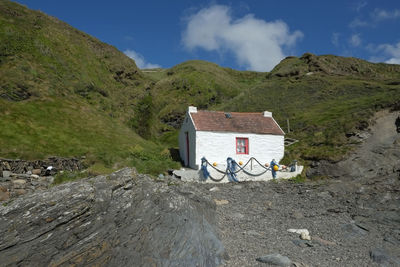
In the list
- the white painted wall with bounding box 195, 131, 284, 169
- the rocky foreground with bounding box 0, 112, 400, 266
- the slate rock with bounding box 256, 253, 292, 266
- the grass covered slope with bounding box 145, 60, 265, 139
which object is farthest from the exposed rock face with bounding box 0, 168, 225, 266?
the grass covered slope with bounding box 145, 60, 265, 139

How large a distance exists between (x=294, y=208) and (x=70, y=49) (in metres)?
38.0

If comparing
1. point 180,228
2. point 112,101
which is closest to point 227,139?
point 180,228

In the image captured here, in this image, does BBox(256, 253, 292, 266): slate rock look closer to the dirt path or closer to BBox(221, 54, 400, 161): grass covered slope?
the dirt path

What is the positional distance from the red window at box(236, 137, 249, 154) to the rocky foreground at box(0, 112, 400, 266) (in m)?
8.28

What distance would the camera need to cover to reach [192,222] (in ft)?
29.5

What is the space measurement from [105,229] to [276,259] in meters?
5.06

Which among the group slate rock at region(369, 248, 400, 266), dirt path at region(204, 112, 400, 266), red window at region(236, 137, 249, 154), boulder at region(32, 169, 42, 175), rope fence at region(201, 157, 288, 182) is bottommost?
slate rock at region(369, 248, 400, 266)

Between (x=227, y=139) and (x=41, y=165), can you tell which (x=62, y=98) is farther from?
(x=227, y=139)

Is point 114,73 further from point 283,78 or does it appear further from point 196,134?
point 283,78

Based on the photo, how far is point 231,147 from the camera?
22.0 metres

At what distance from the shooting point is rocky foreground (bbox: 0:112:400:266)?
6.81m

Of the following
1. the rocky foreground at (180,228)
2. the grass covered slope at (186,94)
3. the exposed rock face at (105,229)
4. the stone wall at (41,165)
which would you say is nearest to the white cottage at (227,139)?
the rocky foreground at (180,228)

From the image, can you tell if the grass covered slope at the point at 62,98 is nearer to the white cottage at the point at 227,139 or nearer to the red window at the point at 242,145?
the white cottage at the point at 227,139

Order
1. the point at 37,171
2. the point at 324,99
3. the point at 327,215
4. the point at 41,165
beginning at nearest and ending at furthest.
→ the point at 327,215 < the point at 37,171 < the point at 41,165 < the point at 324,99
